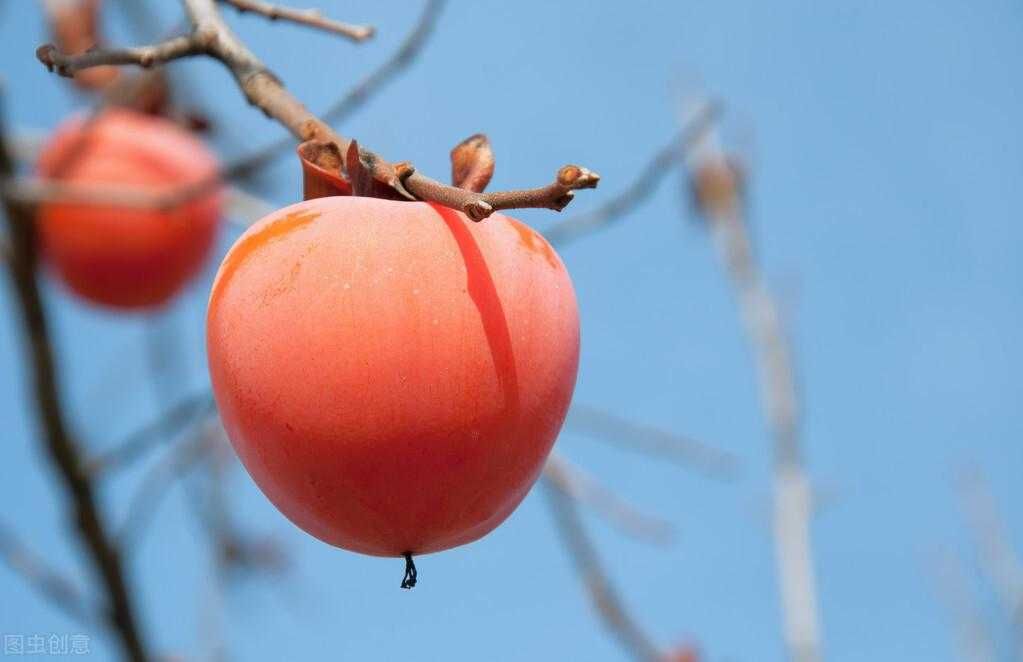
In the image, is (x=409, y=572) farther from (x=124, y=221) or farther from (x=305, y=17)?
(x=124, y=221)

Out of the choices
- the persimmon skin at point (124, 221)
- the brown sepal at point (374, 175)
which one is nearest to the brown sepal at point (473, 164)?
the brown sepal at point (374, 175)

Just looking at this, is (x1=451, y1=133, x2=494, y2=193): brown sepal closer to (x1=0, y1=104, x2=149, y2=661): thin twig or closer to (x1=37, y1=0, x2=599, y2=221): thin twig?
(x1=37, y1=0, x2=599, y2=221): thin twig

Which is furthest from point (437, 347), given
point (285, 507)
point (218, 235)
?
point (218, 235)

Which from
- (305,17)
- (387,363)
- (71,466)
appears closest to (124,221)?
(71,466)

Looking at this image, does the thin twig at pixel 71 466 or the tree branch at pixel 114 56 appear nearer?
the tree branch at pixel 114 56

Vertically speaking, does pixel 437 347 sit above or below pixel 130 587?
above

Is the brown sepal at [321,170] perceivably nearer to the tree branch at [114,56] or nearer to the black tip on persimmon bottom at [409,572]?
the tree branch at [114,56]

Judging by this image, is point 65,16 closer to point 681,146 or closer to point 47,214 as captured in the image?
point 47,214
